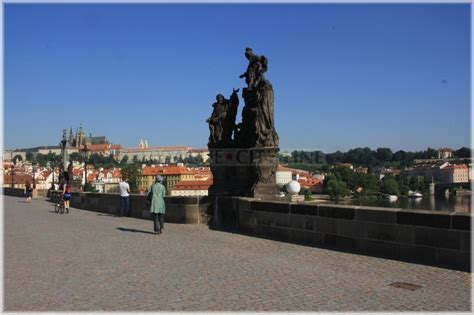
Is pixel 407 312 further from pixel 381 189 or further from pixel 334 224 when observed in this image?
pixel 381 189

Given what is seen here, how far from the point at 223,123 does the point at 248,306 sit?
9.47 m

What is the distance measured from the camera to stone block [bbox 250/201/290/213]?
10273 millimetres

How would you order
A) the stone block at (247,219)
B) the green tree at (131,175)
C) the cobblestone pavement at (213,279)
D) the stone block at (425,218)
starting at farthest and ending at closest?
the green tree at (131,175) → the stone block at (247,219) → the stone block at (425,218) → the cobblestone pavement at (213,279)

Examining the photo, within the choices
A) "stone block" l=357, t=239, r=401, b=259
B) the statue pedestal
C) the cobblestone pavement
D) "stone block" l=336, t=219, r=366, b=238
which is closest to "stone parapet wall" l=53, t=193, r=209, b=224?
the statue pedestal

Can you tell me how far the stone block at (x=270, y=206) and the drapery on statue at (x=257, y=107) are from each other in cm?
168

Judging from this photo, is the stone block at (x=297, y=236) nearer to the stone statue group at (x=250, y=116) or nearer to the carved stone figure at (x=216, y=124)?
the stone statue group at (x=250, y=116)

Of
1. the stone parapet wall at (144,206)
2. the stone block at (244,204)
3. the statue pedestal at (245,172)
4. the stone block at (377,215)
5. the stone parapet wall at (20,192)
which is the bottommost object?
the stone parapet wall at (20,192)

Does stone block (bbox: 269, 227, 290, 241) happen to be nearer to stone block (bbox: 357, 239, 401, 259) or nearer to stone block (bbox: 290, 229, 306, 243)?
stone block (bbox: 290, 229, 306, 243)

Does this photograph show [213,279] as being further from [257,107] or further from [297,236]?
[257,107]

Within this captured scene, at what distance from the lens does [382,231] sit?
26.6 ft

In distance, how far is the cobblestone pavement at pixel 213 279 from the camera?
525 cm

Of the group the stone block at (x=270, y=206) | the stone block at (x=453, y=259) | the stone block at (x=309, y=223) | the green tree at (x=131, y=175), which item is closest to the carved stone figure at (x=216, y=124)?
the stone block at (x=270, y=206)

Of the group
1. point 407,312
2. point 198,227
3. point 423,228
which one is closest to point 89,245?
point 198,227

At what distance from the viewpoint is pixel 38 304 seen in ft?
17.4
